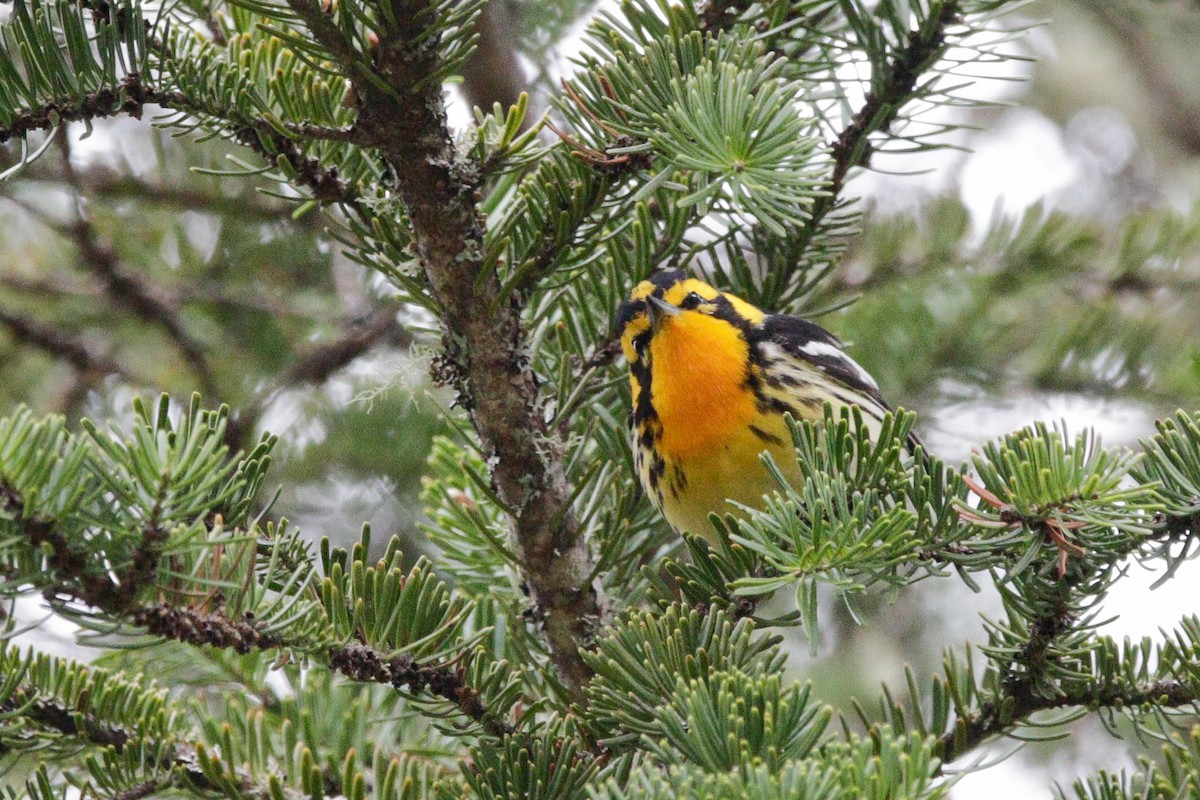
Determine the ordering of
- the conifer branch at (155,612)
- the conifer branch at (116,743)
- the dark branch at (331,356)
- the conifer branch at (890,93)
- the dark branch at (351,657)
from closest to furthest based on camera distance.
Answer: the conifer branch at (155,612) → the dark branch at (351,657) → the conifer branch at (116,743) → the conifer branch at (890,93) → the dark branch at (331,356)

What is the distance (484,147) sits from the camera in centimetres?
157

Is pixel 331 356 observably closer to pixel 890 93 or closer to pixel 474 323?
pixel 474 323

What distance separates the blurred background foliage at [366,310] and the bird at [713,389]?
1.27 feet

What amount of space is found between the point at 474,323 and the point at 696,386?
81 centimetres

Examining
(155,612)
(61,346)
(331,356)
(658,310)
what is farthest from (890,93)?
(61,346)

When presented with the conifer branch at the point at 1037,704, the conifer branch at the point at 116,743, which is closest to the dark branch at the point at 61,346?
the conifer branch at the point at 116,743

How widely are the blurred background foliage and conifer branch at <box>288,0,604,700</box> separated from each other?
47.6 inches

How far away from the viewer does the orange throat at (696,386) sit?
230cm

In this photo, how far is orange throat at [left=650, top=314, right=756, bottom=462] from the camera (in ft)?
7.54

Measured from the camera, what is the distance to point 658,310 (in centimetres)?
230

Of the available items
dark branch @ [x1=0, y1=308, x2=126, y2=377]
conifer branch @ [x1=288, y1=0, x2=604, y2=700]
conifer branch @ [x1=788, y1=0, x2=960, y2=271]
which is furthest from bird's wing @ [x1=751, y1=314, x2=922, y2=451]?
dark branch @ [x1=0, y1=308, x2=126, y2=377]

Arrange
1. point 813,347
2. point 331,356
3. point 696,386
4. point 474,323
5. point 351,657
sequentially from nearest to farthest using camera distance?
1. point 351,657
2. point 474,323
3. point 696,386
4. point 813,347
5. point 331,356

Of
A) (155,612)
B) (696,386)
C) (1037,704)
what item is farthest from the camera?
(696,386)

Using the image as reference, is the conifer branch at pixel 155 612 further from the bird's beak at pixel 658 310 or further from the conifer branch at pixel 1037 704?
the bird's beak at pixel 658 310
